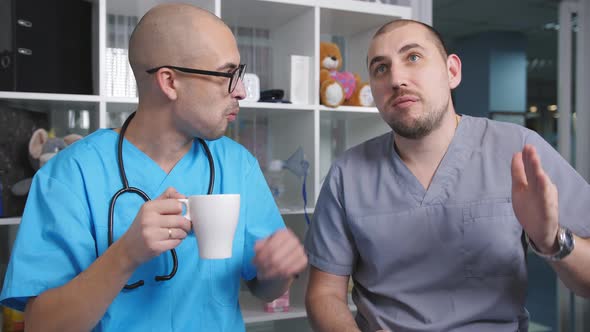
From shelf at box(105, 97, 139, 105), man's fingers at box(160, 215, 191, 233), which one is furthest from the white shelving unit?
man's fingers at box(160, 215, 191, 233)

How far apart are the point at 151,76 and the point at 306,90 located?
3.50ft

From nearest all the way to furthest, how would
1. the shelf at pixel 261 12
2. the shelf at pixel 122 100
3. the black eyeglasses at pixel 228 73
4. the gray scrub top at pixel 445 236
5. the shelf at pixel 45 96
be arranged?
the black eyeglasses at pixel 228 73 < the gray scrub top at pixel 445 236 < the shelf at pixel 45 96 < the shelf at pixel 122 100 < the shelf at pixel 261 12

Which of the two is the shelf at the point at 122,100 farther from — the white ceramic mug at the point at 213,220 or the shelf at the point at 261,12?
the white ceramic mug at the point at 213,220

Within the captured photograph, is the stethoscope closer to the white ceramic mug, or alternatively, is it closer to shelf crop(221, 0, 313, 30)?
the white ceramic mug

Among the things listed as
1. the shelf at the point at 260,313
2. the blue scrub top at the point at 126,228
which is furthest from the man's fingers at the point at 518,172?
the shelf at the point at 260,313

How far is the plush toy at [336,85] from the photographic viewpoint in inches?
81.0

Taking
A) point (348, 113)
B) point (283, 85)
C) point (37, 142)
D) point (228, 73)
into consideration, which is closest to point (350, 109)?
point (348, 113)

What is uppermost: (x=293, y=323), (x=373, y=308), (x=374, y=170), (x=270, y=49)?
Result: (x=270, y=49)

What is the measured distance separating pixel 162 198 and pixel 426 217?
675 mm

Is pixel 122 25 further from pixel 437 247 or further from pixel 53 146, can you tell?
pixel 437 247

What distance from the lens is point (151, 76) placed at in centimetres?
110

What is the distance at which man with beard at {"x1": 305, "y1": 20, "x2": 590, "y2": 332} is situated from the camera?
1207 mm

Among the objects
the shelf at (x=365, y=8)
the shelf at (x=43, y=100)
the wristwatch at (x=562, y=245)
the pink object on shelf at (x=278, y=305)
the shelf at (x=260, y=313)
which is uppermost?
the shelf at (x=365, y=8)

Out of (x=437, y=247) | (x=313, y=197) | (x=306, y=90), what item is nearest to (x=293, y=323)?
(x=313, y=197)
